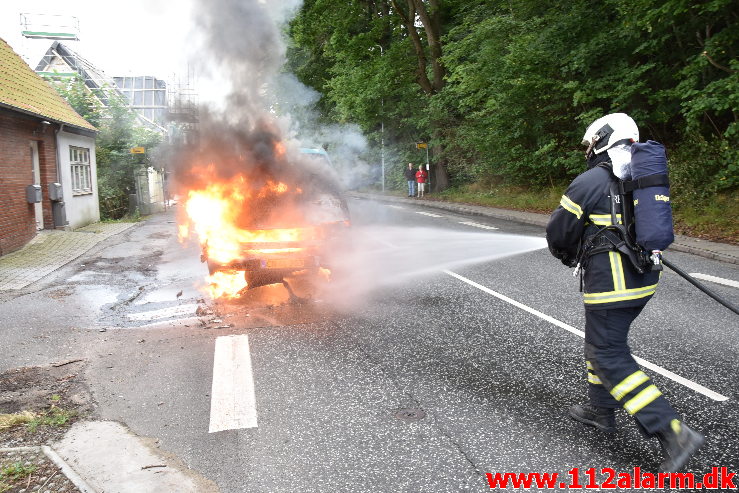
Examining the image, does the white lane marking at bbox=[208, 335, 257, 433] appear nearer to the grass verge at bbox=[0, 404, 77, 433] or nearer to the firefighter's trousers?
the grass verge at bbox=[0, 404, 77, 433]

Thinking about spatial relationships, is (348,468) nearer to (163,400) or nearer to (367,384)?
(367,384)

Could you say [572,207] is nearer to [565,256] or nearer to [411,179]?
[565,256]

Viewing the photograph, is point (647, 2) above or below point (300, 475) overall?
above

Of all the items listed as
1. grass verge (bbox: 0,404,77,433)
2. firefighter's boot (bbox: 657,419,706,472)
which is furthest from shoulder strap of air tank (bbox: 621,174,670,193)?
grass verge (bbox: 0,404,77,433)

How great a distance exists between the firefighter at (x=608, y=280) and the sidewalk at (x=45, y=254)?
8448mm

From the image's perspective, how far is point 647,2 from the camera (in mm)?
→ 12570

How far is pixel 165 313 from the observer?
6.84 meters

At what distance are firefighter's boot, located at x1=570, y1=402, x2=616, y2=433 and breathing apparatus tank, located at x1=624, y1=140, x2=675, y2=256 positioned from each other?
105 cm

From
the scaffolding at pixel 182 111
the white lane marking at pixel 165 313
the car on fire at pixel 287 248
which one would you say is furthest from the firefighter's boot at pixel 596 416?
the scaffolding at pixel 182 111

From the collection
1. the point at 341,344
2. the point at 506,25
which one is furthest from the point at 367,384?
the point at 506,25

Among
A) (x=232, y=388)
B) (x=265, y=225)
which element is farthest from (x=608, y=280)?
(x=265, y=225)

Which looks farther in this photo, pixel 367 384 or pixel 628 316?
pixel 367 384

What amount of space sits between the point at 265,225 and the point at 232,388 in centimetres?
338

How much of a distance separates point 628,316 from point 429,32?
78.0 feet
